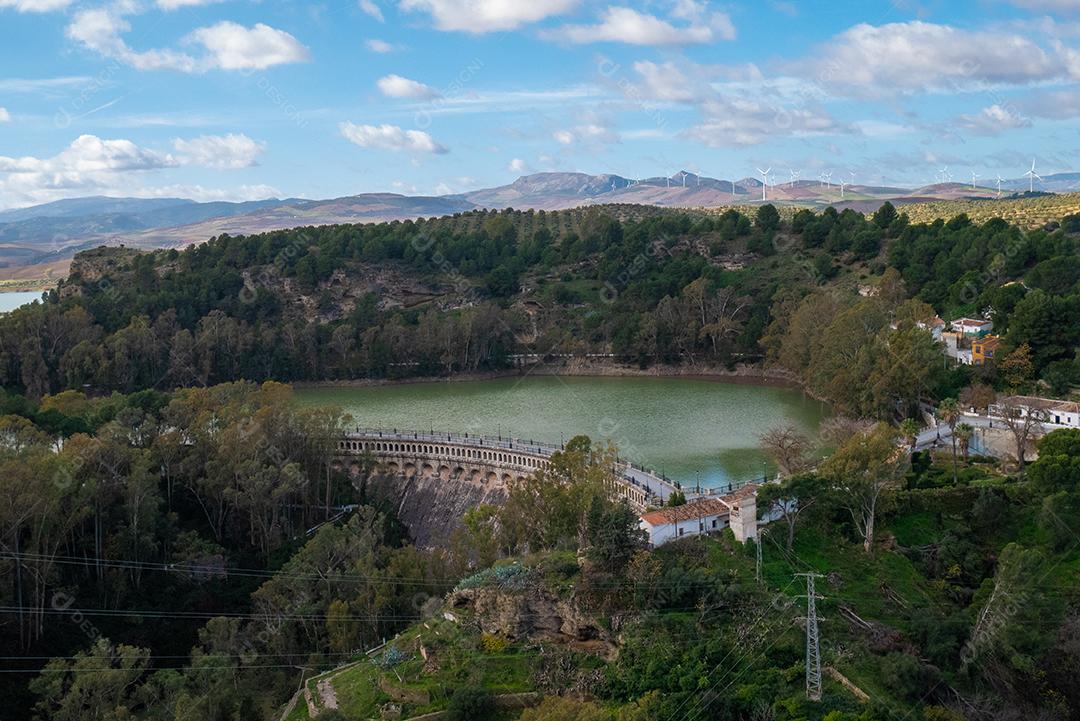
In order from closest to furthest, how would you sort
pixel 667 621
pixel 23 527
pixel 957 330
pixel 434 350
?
pixel 667 621
pixel 23 527
pixel 957 330
pixel 434 350

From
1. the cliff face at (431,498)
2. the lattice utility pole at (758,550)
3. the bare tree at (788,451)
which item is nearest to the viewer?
the lattice utility pole at (758,550)

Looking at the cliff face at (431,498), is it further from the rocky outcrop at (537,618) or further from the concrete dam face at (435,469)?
the rocky outcrop at (537,618)

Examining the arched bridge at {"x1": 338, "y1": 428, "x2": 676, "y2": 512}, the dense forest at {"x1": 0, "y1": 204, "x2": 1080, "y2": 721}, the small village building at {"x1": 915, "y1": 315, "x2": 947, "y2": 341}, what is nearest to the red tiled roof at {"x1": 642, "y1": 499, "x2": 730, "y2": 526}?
the dense forest at {"x1": 0, "y1": 204, "x2": 1080, "y2": 721}

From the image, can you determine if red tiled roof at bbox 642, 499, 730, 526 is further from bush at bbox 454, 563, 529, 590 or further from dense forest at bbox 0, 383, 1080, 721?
bush at bbox 454, 563, 529, 590

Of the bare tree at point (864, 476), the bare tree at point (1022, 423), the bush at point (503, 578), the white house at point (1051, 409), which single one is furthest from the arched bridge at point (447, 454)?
the white house at point (1051, 409)

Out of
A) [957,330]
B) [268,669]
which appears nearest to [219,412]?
[268,669]

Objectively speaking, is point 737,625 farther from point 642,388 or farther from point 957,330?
point 642,388

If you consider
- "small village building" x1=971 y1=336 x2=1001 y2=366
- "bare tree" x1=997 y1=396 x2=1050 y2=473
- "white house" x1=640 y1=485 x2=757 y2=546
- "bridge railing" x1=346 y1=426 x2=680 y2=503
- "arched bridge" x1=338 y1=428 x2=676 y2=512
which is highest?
"small village building" x1=971 y1=336 x2=1001 y2=366
